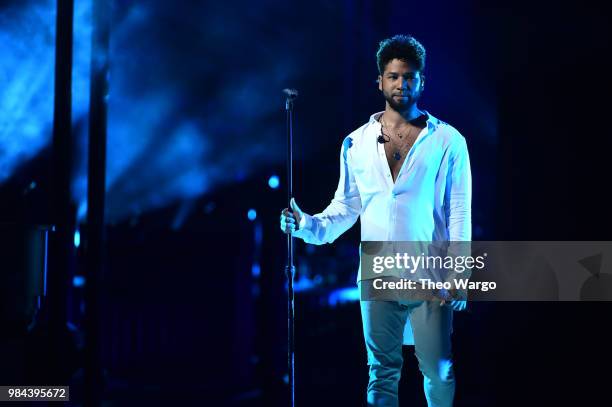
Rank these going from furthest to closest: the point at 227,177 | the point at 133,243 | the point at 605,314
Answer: the point at 227,177 < the point at 133,243 < the point at 605,314

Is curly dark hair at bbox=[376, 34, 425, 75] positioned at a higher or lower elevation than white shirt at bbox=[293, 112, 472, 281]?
higher

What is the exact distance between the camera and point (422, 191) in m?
2.68

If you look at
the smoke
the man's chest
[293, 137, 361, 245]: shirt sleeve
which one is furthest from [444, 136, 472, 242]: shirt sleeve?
the smoke

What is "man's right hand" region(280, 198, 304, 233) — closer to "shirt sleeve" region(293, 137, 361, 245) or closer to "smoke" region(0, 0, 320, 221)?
"shirt sleeve" region(293, 137, 361, 245)

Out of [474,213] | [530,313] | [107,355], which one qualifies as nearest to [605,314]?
[530,313]

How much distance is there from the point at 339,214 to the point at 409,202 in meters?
0.41

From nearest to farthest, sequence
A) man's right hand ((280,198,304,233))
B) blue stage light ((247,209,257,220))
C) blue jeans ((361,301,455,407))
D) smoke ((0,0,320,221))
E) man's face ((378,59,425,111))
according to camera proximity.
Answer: blue jeans ((361,301,455,407)) < man's face ((378,59,425,111)) < man's right hand ((280,198,304,233)) < blue stage light ((247,209,257,220)) < smoke ((0,0,320,221))

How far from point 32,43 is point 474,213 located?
4.05m

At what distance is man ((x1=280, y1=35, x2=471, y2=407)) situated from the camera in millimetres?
2607

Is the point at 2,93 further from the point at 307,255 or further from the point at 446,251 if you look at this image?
the point at 446,251

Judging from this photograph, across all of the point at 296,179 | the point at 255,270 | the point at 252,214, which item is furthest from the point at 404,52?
the point at 255,270

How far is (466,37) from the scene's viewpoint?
383cm

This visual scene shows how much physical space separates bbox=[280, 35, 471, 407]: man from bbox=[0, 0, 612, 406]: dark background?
1.08m

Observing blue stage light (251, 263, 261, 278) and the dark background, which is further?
blue stage light (251, 263, 261, 278)
